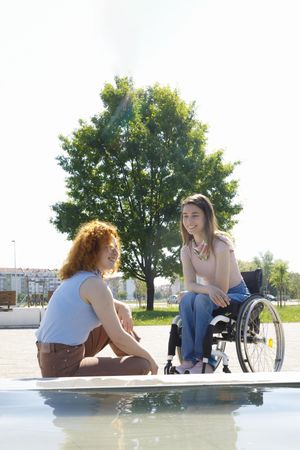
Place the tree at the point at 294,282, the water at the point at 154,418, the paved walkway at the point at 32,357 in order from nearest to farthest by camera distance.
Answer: the water at the point at 154,418 < the paved walkway at the point at 32,357 < the tree at the point at 294,282

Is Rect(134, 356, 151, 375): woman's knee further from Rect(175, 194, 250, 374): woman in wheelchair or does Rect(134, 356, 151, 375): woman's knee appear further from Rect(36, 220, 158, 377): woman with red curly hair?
Rect(175, 194, 250, 374): woman in wheelchair

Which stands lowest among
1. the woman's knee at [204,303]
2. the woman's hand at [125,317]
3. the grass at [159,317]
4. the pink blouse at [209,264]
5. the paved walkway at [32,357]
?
the grass at [159,317]

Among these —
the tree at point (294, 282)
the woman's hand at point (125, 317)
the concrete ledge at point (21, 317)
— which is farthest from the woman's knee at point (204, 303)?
the tree at point (294, 282)

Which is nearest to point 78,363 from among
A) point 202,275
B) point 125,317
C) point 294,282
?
point 125,317

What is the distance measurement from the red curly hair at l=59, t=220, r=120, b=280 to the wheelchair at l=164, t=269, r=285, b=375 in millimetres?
1229

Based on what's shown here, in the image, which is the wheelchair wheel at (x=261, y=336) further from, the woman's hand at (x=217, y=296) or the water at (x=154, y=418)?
the water at (x=154, y=418)

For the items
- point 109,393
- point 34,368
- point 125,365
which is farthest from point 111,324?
point 34,368

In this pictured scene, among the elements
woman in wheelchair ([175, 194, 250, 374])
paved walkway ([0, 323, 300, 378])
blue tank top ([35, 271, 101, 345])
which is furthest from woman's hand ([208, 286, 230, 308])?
paved walkway ([0, 323, 300, 378])

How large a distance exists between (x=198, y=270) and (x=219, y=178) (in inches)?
1193

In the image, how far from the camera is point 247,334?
528 cm

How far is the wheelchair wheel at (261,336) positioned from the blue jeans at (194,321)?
0.29 metres

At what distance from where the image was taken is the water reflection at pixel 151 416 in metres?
2.06

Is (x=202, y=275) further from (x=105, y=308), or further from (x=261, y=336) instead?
(x=105, y=308)

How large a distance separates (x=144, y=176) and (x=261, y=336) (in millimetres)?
30592
